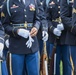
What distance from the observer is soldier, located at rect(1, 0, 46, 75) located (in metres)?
4.15

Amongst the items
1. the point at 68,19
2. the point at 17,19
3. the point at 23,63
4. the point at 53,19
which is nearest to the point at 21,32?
the point at 17,19

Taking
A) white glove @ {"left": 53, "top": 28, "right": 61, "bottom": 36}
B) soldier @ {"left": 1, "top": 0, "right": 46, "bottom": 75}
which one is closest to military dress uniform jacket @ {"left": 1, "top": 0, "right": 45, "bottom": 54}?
soldier @ {"left": 1, "top": 0, "right": 46, "bottom": 75}

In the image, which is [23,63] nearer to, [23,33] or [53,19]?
[23,33]

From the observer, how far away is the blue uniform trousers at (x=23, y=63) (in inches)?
165

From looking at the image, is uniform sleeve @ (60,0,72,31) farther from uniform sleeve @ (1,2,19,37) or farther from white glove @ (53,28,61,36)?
uniform sleeve @ (1,2,19,37)

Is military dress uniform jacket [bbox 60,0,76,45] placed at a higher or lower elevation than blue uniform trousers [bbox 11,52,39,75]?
higher

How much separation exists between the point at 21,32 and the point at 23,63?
16.2 inches

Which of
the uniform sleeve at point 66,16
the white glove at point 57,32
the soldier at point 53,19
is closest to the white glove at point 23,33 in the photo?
the uniform sleeve at point 66,16

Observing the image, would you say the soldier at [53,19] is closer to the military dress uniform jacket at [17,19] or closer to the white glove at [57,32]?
the white glove at [57,32]

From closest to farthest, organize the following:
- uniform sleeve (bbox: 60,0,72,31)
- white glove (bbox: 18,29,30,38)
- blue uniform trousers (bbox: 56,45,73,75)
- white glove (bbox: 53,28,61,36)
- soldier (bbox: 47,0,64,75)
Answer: white glove (bbox: 18,29,30,38) → uniform sleeve (bbox: 60,0,72,31) → blue uniform trousers (bbox: 56,45,73,75) → white glove (bbox: 53,28,61,36) → soldier (bbox: 47,0,64,75)

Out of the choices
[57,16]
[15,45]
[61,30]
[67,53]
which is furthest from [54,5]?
[15,45]

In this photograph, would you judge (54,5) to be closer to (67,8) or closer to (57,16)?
(57,16)

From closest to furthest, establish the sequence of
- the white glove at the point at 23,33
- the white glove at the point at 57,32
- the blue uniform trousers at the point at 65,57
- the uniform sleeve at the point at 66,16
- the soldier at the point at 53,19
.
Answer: the white glove at the point at 23,33 → the uniform sleeve at the point at 66,16 → the blue uniform trousers at the point at 65,57 → the white glove at the point at 57,32 → the soldier at the point at 53,19

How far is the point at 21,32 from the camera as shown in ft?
13.5
